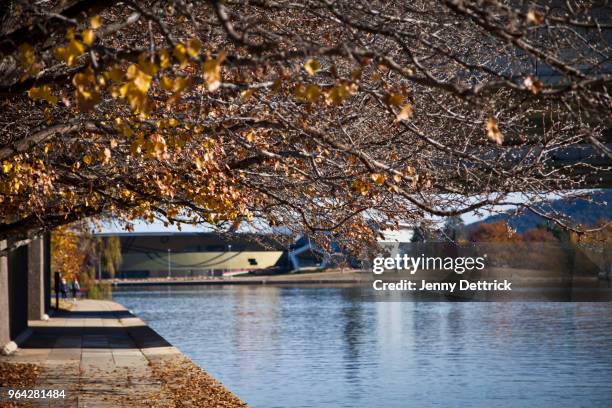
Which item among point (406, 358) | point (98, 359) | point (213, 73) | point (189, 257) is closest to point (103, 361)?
point (98, 359)

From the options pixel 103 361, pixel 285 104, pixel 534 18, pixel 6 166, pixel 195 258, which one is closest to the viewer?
pixel 534 18

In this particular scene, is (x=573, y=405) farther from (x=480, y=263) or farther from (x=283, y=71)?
(x=480, y=263)

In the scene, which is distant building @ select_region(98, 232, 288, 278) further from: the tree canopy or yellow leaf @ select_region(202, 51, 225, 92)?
yellow leaf @ select_region(202, 51, 225, 92)

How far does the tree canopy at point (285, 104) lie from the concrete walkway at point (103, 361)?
2.68m

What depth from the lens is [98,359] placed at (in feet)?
66.9

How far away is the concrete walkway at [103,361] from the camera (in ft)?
48.4

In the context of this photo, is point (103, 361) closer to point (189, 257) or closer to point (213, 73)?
point (213, 73)

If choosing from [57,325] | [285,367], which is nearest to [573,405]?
[285,367]

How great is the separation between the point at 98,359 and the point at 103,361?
445 millimetres

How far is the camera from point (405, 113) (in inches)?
241

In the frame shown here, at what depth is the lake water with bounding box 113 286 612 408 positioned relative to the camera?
1784 centimetres

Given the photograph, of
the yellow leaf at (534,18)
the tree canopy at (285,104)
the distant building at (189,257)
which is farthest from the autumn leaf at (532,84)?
the distant building at (189,257)

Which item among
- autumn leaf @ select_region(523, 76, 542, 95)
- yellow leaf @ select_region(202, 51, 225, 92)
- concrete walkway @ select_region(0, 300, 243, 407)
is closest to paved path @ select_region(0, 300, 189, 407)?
concrete walkway @ select_region(0, 300, 243, 407)

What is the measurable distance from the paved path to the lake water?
156cm
